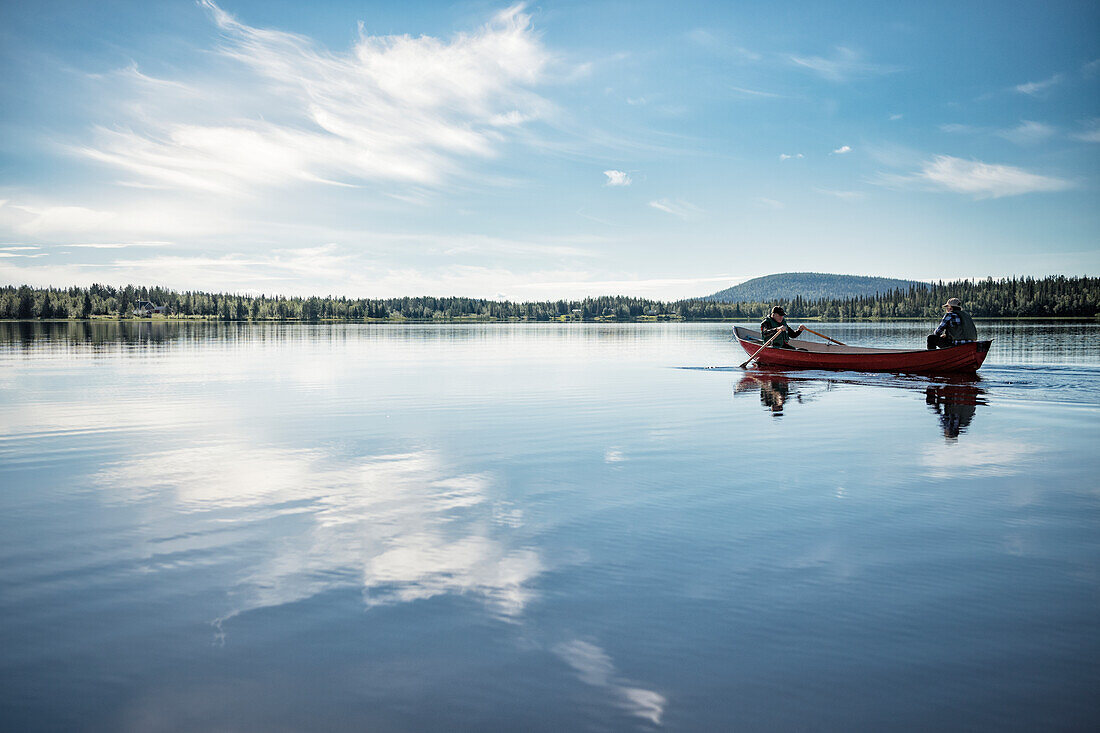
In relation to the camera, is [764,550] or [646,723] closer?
[646,723]

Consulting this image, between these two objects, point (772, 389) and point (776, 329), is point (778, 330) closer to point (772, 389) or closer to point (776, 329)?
point (776, 329)

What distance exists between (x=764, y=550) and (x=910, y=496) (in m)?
4.66

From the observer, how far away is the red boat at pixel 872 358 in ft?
109

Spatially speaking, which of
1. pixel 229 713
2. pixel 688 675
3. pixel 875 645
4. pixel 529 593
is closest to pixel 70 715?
pixel 229 713

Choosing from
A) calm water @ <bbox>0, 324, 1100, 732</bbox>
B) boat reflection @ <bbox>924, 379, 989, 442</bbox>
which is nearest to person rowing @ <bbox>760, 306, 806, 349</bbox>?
boat reflection @ <bbox>924, 379, 989, 442</bbox>

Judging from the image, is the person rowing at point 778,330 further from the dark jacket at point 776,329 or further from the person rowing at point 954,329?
the person rowing at point 954,329

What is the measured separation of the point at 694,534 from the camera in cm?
1017

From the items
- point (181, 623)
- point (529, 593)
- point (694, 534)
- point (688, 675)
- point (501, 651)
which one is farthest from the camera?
point (694, 534)

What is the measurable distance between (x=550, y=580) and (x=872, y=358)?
3303cm

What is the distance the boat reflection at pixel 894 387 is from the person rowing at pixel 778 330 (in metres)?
1.92

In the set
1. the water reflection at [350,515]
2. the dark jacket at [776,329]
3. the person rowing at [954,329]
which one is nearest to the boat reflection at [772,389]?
the dark jacket at [776,329]

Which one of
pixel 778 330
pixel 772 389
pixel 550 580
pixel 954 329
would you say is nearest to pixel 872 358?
pixel 954 329

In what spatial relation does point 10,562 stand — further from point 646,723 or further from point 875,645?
point 875,645

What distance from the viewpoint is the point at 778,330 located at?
40.4m
